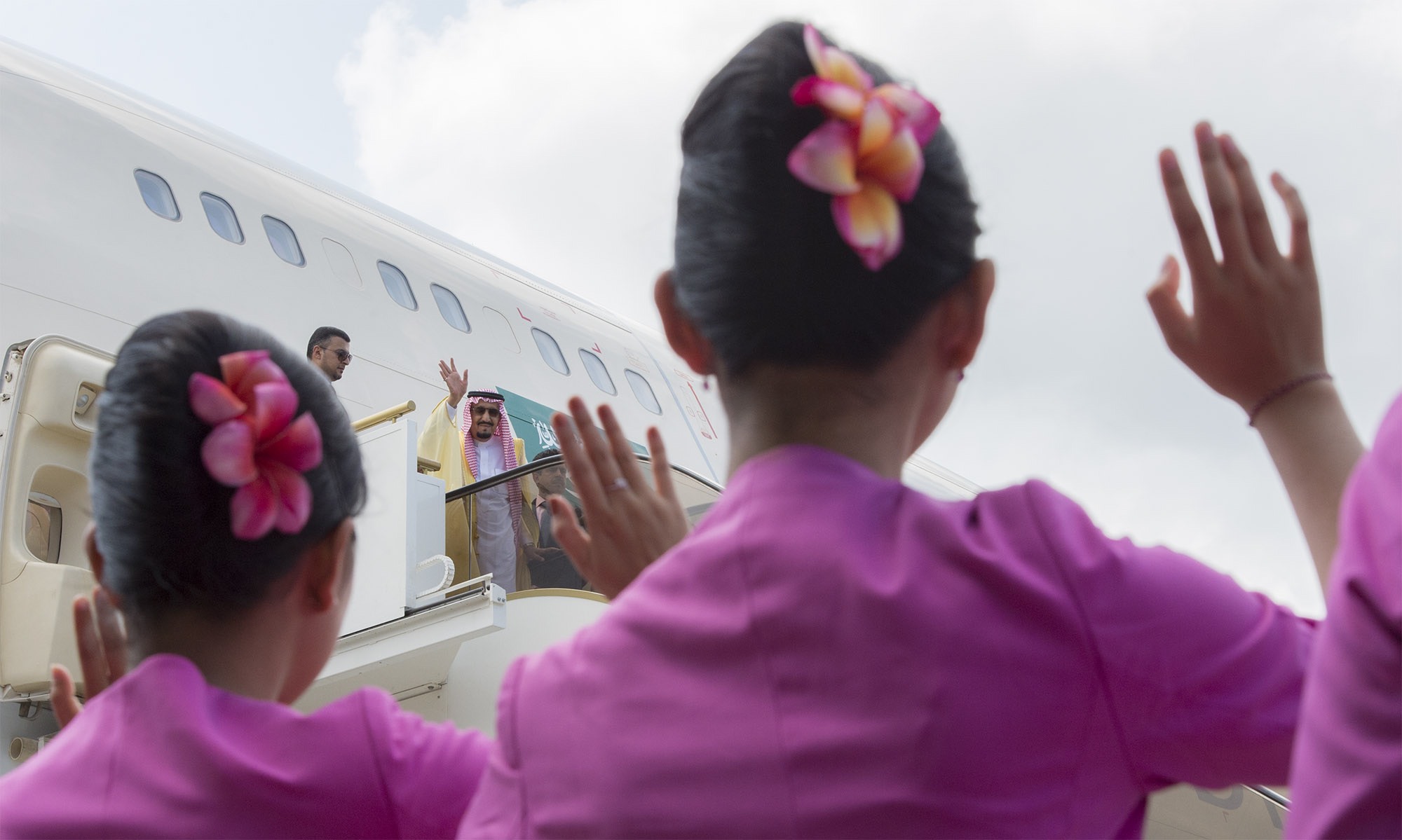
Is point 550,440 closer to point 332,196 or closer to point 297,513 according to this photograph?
point 332,196

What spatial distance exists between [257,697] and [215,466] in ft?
1.03

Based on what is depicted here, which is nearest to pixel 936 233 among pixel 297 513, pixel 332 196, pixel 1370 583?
pixel 1370 583

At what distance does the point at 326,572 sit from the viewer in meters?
1.68

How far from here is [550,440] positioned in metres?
11.0

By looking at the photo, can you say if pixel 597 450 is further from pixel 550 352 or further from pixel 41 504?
pixel 550 352

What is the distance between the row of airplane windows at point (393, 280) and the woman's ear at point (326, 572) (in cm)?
780


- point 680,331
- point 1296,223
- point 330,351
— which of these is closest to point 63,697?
point 680,331

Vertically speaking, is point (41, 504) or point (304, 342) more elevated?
point (304, 342)

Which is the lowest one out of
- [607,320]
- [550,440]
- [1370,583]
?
[1370,583]

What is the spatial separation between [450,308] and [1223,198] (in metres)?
10.8

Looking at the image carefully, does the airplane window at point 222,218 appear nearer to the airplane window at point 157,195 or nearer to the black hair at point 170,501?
the airplane window at point 157,195

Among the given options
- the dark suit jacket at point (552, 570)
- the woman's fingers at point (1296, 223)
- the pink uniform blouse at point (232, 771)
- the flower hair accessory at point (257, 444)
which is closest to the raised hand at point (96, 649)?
the pink uniform blouse at point (232, 771)

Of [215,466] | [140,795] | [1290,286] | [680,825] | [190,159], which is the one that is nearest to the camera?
[680,825]

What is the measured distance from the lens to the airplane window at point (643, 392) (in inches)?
569
